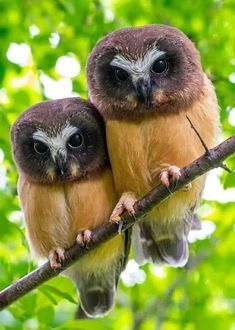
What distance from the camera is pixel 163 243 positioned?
18.7ft

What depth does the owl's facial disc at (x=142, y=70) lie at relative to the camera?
4941 millimetres

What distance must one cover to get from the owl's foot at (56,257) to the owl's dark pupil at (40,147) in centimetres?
60

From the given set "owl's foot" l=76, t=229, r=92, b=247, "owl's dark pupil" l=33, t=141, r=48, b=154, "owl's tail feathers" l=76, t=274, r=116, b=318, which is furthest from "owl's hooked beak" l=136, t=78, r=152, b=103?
"owl's tail feathers" l=76, t=274, r=116, b=318

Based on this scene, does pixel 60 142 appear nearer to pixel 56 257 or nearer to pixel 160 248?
pixel 56 257

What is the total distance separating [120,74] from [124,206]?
811 millimetres

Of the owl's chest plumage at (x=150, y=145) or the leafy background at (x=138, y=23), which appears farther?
the leafy background at (x=138, y=23)

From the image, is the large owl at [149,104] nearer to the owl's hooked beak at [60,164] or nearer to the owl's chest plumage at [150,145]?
the owl's chest plumage at [150,145]

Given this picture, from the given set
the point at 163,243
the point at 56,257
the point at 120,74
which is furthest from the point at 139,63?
the point at 163,243

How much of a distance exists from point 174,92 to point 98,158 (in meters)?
0.62

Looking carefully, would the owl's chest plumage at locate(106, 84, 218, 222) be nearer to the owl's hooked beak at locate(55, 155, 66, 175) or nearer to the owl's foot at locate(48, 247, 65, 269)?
the owl's hooked beak at locate(55, 155, 66, 175)

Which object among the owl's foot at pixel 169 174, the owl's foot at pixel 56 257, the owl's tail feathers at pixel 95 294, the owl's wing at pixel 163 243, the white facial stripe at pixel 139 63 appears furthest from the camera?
the owl's tail feathers at pixel 95 294

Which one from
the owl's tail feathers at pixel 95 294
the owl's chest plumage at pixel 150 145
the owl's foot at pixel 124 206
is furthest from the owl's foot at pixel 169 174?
the owl's tail feathers at pixel 95 294

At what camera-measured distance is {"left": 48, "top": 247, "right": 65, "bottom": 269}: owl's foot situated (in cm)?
484

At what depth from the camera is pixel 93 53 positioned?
5.28 meters
